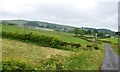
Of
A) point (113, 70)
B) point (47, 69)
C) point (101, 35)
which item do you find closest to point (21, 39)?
point (113, 70)

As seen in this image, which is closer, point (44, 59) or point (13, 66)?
point (13, 66)

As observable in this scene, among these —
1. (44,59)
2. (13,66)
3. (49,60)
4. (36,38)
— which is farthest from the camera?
(36,38)

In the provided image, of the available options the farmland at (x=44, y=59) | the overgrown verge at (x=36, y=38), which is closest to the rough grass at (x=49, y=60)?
the farmland at (x=44, y=59)

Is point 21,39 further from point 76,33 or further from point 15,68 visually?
point 76,33

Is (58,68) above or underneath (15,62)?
underneath

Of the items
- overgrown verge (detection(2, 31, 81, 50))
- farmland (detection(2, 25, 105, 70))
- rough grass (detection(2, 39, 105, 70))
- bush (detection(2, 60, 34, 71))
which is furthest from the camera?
overgrown verge (detection(2, 31, 81, 50))

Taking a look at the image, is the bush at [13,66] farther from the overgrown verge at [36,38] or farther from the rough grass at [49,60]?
the overgrown verge at [36,38]

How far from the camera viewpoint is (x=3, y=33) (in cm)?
2388

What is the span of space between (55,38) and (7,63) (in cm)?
1707

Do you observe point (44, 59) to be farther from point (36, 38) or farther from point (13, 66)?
point (36, 38)

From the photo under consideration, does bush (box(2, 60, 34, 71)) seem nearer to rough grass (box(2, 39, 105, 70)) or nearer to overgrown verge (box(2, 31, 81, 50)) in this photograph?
rough grass (box(2, 39, 105, 70))

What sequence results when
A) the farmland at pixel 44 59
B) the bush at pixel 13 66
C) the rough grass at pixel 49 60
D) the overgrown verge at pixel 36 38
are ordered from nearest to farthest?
the bush at pixel 13 66 < the farmland at pixel 44 59 < the rough grass at pixel 49 60 < the overgrown verge at pixel 36 38

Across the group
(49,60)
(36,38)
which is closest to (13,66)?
(49,60)

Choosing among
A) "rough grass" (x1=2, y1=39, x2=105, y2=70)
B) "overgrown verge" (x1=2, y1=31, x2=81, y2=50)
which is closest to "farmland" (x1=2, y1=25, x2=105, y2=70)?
"rough grass" (x1=2, y1=39, x2=105, y2=70)
